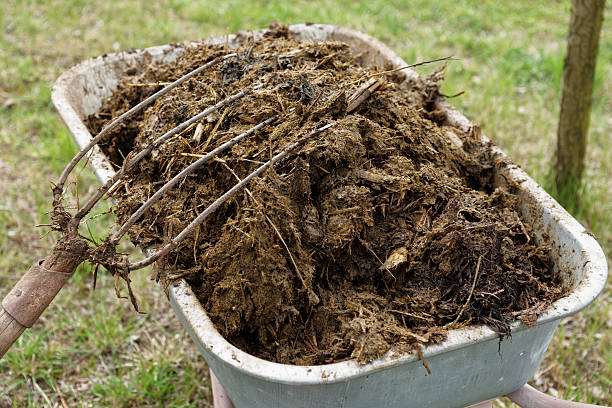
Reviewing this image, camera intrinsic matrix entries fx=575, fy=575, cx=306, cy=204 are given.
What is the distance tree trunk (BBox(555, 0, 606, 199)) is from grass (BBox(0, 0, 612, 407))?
12cm

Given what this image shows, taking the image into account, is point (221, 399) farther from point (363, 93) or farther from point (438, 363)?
point (363, 93)

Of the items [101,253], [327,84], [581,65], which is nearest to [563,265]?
[327,84]

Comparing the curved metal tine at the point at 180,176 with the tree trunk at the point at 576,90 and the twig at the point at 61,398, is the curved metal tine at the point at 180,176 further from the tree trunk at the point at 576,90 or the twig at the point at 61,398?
the tree trunk at the point at 576,90

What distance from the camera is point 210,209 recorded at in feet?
4.36

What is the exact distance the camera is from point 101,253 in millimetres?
1351

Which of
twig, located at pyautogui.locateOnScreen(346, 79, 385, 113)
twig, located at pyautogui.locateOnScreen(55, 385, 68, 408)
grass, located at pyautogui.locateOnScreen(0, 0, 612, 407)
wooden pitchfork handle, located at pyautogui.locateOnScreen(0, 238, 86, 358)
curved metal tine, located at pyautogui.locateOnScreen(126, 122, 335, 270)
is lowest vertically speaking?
twig, located at pyautogui.locateOnScreen(55, 385, 68, 408)

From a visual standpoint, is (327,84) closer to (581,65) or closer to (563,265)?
(563,265)

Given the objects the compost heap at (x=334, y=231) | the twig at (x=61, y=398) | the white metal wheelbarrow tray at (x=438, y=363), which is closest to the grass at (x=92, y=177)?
the twig at (x=61, y=398)

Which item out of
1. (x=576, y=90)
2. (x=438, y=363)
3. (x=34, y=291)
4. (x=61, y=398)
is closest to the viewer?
(x=438, y=363)

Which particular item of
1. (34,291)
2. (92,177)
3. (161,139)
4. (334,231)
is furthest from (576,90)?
(92,177)

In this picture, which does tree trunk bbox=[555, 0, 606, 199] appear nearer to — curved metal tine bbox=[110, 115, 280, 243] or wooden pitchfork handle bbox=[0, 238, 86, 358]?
curved metal tine bbox=[110, 115, 280, 243]

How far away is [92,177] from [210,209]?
2153mm

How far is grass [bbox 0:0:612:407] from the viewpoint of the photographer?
2.29 m

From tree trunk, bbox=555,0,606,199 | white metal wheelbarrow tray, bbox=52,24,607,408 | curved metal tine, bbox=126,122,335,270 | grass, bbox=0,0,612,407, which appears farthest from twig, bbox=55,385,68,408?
tree trunk, bbox=555,0,606,199
